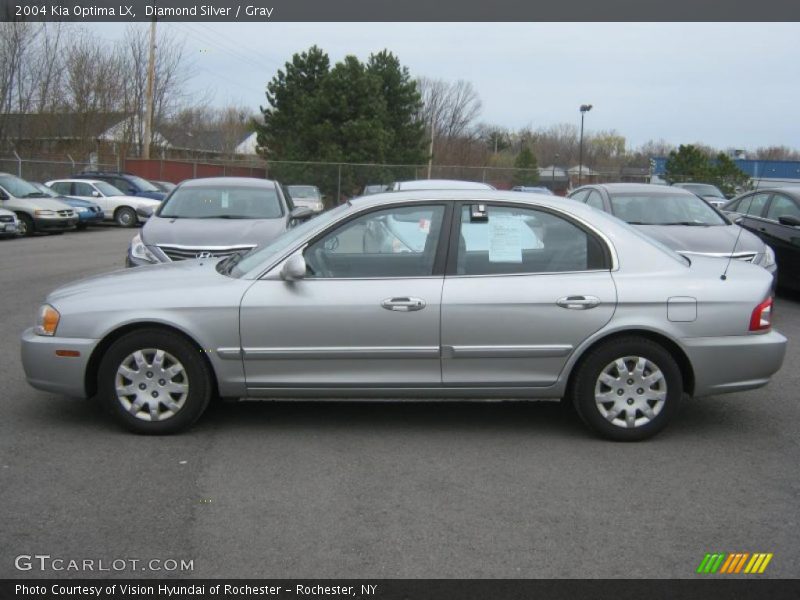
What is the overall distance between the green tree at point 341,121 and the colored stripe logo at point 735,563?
3000cm

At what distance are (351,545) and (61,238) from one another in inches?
784

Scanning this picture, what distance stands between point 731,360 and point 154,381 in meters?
3.62

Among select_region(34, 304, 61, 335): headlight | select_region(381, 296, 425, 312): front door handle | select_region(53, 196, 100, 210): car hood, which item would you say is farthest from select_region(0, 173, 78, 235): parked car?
select_region(381, 296, 425, 312): front door handle

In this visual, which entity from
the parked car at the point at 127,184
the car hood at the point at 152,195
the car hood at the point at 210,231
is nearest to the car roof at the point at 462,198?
the car hood at the point at 210,231

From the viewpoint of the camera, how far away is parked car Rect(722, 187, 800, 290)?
11.1 m

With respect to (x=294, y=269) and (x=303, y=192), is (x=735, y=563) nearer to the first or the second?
(x=294, y=269)

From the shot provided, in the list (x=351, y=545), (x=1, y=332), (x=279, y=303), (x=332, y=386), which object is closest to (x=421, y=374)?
(x=332, y=386)

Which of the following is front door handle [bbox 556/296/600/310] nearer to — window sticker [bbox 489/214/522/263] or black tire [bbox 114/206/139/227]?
window sticker [bbox 489/214/522/263]

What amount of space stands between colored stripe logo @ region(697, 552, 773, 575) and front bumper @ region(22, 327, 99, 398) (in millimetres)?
3710

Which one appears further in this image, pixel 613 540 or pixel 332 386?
pixel 332 386

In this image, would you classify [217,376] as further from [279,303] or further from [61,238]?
[61,238]

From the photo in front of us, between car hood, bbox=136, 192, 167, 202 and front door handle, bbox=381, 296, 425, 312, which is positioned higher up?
car hood, bbox=136, 192, 167, 202

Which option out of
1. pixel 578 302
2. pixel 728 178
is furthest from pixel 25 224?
pixel 728 178

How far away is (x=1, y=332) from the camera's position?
8.44 meters
